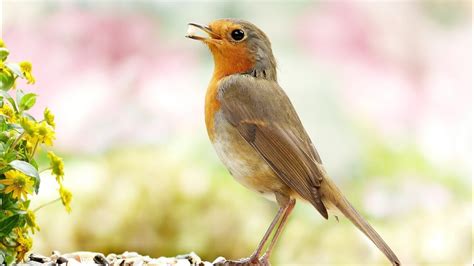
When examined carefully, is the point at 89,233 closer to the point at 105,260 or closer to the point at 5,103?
the point at 105,260

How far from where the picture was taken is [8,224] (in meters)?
2.01

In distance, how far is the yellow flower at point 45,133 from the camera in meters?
Result: 2.01

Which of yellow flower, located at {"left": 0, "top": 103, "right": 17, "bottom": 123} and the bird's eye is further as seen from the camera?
the bird's eye

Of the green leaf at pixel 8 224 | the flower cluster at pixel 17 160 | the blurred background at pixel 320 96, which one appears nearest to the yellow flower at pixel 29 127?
the flower cluster at pixel 17 160

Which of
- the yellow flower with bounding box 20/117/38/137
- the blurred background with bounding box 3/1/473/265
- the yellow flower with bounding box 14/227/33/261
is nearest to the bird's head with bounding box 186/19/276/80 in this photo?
the yellow flower with bounding box 20/117/38/137

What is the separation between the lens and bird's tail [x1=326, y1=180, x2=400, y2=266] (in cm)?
224

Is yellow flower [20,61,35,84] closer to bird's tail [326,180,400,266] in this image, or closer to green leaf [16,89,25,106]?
green leaf [16,89,25,106]

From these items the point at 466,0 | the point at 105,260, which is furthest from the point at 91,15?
the point at 105,260

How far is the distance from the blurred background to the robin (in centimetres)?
131

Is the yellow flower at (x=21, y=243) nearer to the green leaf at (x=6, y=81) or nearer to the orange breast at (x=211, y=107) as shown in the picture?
the green leaf at (x=6, y=81)

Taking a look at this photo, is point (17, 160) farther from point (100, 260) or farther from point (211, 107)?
point (211, 107)

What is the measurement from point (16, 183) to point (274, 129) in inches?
33.2

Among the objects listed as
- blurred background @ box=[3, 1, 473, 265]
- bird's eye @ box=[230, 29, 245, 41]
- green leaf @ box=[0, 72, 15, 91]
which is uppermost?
bird's eye @ box=[230, 29, 245, 41]

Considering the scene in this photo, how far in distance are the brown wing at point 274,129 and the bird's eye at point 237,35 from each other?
0.12m
